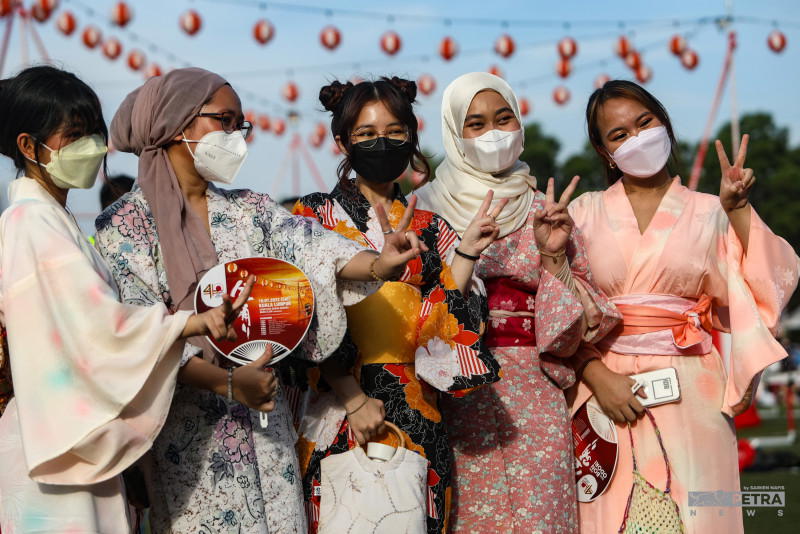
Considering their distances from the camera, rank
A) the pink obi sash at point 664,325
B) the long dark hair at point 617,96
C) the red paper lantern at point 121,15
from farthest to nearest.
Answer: the red paper lantern at point 121,15 → the long dark hair at point 617,96 → the pink obi sash at point 664,325

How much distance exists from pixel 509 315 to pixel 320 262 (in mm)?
1025

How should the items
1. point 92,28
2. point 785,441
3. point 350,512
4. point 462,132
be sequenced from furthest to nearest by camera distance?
point 92,28 < point 785,441 < point 462,132 < point 350,512

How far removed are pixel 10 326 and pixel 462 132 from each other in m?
2.02

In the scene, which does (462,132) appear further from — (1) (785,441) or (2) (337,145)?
(1) (785,441)

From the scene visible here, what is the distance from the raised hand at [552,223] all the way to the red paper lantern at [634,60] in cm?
1428

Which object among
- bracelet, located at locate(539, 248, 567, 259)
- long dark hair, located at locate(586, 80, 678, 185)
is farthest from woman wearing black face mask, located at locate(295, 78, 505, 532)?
long dark hair, located at locate(586, 80, 678, 185)

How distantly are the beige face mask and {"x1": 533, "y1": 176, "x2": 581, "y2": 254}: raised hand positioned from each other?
1665 millimetres

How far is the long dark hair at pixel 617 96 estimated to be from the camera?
4023 millimetres

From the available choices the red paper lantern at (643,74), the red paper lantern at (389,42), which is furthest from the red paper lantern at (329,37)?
the red paper lantern at (643,74)

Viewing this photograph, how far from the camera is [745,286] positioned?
385cm

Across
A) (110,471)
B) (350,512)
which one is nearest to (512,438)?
(350,512)

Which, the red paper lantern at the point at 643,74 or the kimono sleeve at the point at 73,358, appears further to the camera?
the red paper lantern at the point at 643,74

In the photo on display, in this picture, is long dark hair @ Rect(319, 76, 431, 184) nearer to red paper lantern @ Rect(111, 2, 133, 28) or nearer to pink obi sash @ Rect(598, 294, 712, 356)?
pink obi sash @ Rect(598, 294, 712, 356)

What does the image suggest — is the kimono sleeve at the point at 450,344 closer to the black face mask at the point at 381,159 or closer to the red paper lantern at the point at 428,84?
the black face mask at the point at 381,159
